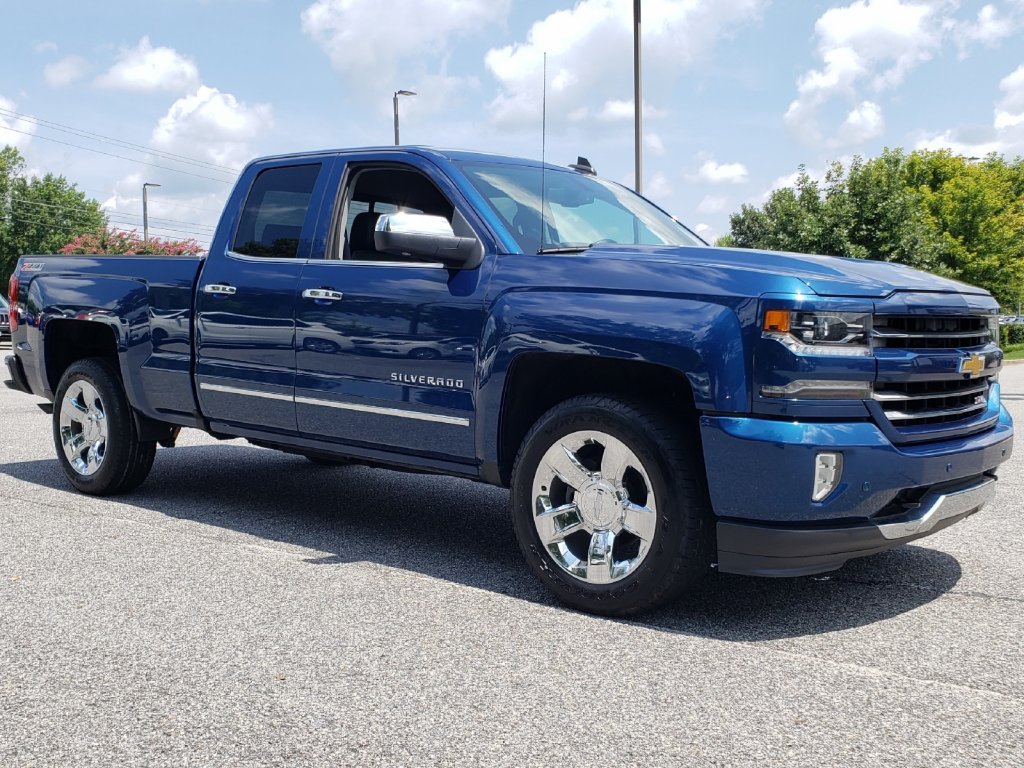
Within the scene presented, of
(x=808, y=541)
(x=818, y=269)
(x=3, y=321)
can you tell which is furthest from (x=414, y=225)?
(x=3, y=321)

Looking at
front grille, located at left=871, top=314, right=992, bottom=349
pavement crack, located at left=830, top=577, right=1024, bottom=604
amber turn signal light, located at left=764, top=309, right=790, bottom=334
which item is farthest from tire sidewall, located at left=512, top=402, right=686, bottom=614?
pavement crack, located at left=830, top=577, right=1024, bottom=604

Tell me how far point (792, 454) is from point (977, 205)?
156 feet

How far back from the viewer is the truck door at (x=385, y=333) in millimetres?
4684

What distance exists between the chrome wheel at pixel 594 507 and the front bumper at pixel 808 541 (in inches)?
12.7

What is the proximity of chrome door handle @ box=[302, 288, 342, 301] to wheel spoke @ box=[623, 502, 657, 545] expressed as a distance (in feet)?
5.92

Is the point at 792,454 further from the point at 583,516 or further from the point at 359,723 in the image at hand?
the point at 359,723

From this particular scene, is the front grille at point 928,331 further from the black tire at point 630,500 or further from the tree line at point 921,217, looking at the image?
the tree line at point 921,217

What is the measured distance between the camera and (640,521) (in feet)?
13.4

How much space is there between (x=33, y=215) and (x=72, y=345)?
7886cm

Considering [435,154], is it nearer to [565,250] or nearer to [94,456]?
[565,250]

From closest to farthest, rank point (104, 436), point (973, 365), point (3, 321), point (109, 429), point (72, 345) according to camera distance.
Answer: point (973, 365) < point (109, 429) < point (104, 436) < point (72, 345) < point (3, 321)

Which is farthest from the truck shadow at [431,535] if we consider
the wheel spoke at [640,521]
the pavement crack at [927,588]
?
the wheel spoke at [640,521]

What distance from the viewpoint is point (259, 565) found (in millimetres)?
4957

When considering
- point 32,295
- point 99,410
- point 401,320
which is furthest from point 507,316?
point 32,295
